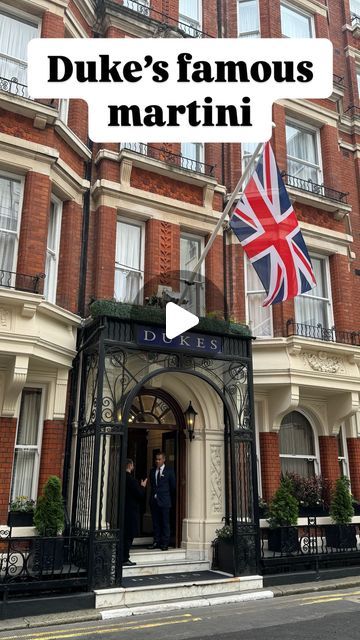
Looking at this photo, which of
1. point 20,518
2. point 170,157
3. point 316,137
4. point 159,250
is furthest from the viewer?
point 316,137

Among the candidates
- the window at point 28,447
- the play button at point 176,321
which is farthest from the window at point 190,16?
the window at point 28,447

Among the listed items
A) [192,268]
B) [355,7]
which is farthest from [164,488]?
[355,7]

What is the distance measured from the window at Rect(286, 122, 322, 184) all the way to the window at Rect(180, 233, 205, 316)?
11.8 feet

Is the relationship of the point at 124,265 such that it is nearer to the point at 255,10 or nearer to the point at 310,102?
the point at 310,102

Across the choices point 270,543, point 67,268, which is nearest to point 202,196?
point 67,268

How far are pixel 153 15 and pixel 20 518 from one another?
12067mm

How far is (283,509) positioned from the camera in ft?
33.9

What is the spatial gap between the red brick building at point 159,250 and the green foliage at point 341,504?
112 cm

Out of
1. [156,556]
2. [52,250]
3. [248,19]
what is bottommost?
[156,556]

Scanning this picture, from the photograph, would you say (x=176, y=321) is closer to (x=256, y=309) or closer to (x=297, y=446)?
(x=256, y=309)

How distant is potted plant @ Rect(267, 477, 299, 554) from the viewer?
10.0m

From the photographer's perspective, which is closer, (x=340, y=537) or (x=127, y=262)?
(x=340, y=537)

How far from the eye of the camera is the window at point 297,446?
40.1 feet

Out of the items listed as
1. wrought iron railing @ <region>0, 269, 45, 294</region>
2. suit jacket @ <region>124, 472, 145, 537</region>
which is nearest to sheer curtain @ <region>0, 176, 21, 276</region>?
wrought iron railing @ <region>0, 269, 45, 294</region>
